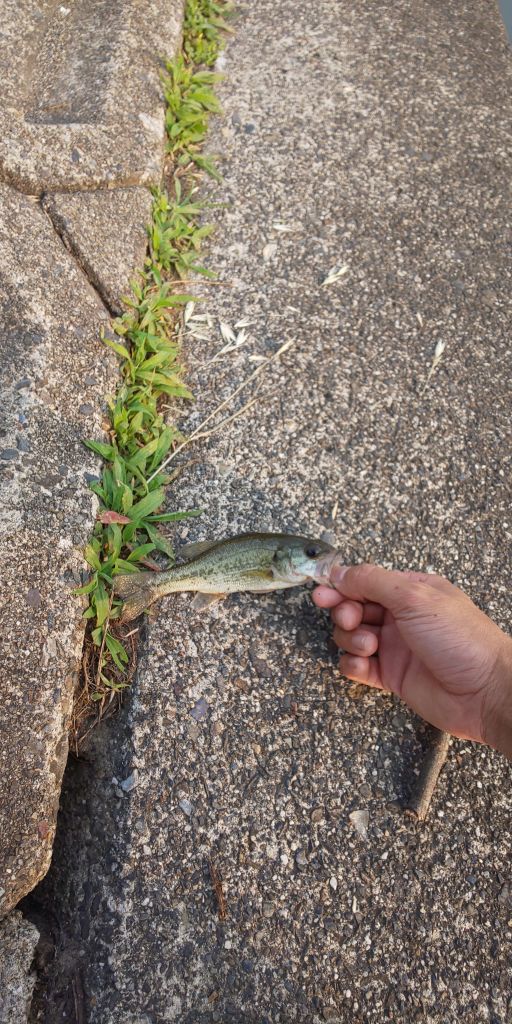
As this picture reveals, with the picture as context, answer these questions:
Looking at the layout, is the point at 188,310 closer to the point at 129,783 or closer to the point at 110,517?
the point at 110,517

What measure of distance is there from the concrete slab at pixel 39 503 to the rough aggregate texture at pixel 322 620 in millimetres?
277

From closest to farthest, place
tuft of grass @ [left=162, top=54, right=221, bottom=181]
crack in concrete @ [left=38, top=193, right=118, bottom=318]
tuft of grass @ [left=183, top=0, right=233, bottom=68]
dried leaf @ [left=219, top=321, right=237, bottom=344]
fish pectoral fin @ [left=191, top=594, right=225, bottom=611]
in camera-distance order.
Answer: fish pectoral fin @ [left=191, top=594, right=225, bottom=611], crack in concrete @ [left=38, top=193, right=118, bottom=318], dried leaf @ [left=219, top=321, right=237, bottom=344], tuft of grass @ [left=162, top=54, right=221, bottom=181], tuft of grass @ [left=183, top=0, right=233, bottom=68]

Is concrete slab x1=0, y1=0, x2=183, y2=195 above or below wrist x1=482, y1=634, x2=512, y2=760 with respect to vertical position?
above

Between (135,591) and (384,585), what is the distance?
3.29 feet

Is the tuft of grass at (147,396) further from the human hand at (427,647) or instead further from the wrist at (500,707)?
the wrist at (500,707)

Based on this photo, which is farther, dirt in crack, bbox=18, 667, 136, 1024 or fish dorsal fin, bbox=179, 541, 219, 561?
fish dorsal fin, bbox=179, 541, 219, 561

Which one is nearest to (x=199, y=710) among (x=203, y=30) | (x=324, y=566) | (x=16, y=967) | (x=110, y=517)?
(x=324, y=566)

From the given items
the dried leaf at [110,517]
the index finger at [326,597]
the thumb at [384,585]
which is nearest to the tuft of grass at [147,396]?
the dried leaf at [110,517]

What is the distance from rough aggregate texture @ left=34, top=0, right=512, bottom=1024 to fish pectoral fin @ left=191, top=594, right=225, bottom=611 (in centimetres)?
5

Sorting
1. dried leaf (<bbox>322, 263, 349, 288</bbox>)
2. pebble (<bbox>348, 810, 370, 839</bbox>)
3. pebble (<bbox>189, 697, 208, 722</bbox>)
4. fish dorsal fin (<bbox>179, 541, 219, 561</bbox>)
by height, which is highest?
dried leaf (<bbox>322, 263, 349, 288</bbox>)

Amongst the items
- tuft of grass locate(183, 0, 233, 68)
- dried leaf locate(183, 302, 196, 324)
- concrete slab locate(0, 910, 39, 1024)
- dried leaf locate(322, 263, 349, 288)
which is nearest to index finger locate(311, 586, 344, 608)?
concrete slab locate(0, 910, 39, 1024)

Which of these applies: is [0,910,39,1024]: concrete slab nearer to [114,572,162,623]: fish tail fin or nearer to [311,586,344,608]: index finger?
[114,572,162,623]: fish tail fin

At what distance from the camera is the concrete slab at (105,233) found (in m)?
3.57

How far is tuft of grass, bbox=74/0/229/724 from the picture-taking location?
115 inches
